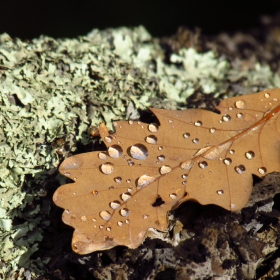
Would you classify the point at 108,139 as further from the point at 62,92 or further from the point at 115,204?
the point at 62,92

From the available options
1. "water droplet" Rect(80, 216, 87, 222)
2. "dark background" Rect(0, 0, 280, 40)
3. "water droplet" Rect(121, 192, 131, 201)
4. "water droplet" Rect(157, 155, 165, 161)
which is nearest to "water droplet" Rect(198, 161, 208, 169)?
"water droplet" Rect(157, 155, 165, 161)

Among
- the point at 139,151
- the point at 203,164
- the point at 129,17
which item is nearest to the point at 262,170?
the point at 203,164

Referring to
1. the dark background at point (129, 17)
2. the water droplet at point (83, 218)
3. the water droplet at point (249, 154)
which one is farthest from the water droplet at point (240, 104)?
the dark background at point (129, 17)

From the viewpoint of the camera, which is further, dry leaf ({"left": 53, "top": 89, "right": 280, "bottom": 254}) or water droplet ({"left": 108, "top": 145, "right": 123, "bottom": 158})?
water droplet ({"left": 108, "top": 145, "right": 123, "bottom": 158})

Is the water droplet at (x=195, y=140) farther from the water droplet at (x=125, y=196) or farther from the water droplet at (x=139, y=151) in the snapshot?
the water droplet at (x=125, y=196)

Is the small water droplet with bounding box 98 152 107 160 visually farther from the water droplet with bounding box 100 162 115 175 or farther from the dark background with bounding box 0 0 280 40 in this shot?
the dark background with bounding box 0 0 280 40

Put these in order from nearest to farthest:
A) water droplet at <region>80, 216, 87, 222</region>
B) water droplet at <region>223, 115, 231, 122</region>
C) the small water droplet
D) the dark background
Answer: water droplet at <region>80, 216, 87, 222</region> → the small water droplet → water droplet at <region>223, 115, 231, 122</region> → the dark background

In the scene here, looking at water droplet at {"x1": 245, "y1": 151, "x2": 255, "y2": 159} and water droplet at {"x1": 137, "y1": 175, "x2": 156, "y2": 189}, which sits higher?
water droplet at {"x1": 245, "y1": 151, "x2": 255, "y2": 159}
